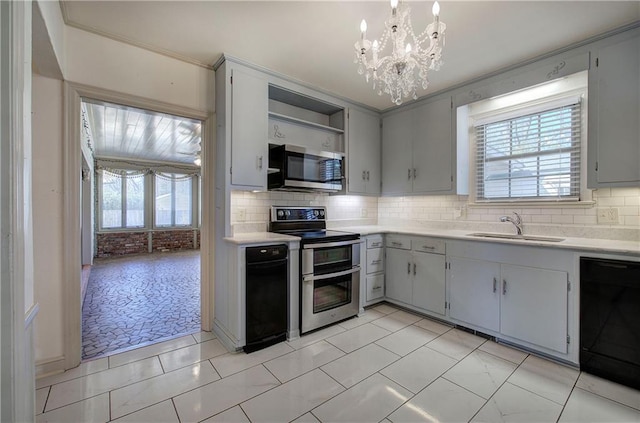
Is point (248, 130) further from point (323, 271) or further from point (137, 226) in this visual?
point (137, 226)

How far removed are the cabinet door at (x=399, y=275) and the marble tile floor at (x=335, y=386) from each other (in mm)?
698

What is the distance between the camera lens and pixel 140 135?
17.2ft

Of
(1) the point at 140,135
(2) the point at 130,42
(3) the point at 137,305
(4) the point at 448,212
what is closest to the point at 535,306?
(4) the point at 448,212

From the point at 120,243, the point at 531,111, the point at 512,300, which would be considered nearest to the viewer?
the point at 512,300

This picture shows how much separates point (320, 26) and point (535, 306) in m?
2.79

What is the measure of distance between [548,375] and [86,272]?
7.00 metres

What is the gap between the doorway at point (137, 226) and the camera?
2818mm

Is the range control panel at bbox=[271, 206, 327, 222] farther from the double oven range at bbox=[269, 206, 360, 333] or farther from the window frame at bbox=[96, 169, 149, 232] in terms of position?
the window frame at bbox=[96, 169, 149, 232]

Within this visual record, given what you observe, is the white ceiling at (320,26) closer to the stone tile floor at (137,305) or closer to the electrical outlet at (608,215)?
the electrical outlet at (608,215)

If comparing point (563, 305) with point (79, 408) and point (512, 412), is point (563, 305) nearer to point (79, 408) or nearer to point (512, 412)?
point (512, 412)

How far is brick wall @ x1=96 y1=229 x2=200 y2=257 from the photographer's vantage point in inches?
280

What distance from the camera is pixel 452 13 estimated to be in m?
1.94

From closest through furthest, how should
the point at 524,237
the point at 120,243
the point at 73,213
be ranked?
Answer: the point at 73,213, the point at 524,237, the point at 120,243

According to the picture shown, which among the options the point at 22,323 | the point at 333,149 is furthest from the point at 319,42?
the point at 22,323
